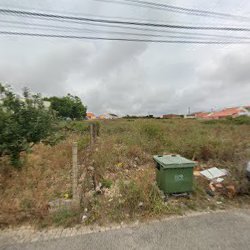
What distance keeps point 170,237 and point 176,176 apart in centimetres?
135

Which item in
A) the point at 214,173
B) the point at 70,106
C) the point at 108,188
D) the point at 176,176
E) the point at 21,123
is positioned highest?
the point at 70,106

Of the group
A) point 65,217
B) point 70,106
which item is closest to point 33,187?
point 65,217

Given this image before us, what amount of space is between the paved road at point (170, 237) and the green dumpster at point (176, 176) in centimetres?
76

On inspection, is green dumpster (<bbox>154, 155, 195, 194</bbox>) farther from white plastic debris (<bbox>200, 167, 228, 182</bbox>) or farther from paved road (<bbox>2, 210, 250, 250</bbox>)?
white plastic debris (<bbox>200, 167, 228, 182</bbox>)

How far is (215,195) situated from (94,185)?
2756 mm

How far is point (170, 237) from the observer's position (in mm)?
2928

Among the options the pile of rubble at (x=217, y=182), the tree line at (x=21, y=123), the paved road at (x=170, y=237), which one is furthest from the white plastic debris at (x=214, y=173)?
the tree line at (x=21, y=123)

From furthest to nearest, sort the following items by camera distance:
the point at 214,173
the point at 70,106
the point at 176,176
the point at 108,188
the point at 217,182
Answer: the point at 70,106, the point at 214,173, the point at 217,182, the point at 108,188, the point at 176,176

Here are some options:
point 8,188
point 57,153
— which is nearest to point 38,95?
point 8,188

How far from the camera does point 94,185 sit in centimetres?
464

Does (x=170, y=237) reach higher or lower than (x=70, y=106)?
lower

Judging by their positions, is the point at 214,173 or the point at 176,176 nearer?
the point at 176,176

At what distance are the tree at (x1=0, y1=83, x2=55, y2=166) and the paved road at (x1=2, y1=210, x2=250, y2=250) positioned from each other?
6.29 ft

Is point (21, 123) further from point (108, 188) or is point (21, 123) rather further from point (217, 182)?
point (217, 182)
